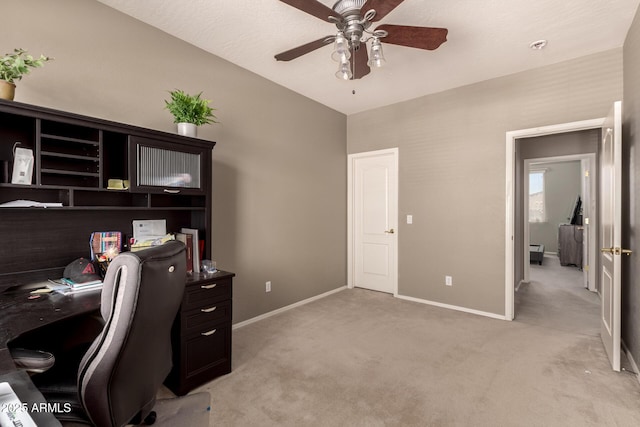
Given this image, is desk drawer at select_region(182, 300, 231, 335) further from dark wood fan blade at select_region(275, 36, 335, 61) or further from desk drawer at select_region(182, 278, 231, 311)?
dark wood fan blade at select_region(275, 36, 335, 61)

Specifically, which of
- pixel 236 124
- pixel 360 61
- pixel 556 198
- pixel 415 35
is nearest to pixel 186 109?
pixel 236 124

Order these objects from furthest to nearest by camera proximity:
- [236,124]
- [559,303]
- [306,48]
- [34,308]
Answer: [559,303] < [236,124] < [306,48] < [34,308]

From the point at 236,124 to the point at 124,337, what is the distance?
2545mm

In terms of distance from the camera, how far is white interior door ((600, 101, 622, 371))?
91.7 inches

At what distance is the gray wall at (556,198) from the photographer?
7707mm

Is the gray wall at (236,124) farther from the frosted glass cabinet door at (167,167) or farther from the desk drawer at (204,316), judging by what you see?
the desk drawer at (204,316)

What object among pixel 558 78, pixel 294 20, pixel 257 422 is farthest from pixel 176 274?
pixel 558 78

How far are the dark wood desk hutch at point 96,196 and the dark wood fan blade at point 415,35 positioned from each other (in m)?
1.57

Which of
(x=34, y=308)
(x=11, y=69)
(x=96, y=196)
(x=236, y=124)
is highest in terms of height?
(x=236, y=124)

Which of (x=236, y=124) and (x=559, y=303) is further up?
(x=236, y=124)

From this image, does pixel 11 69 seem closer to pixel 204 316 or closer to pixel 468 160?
pixel 204 316

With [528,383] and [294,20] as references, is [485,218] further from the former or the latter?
[294,20]

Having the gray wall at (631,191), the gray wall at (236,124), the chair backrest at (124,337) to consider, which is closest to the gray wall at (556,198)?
the gray wall at (631,191)

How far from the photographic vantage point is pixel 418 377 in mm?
2285
